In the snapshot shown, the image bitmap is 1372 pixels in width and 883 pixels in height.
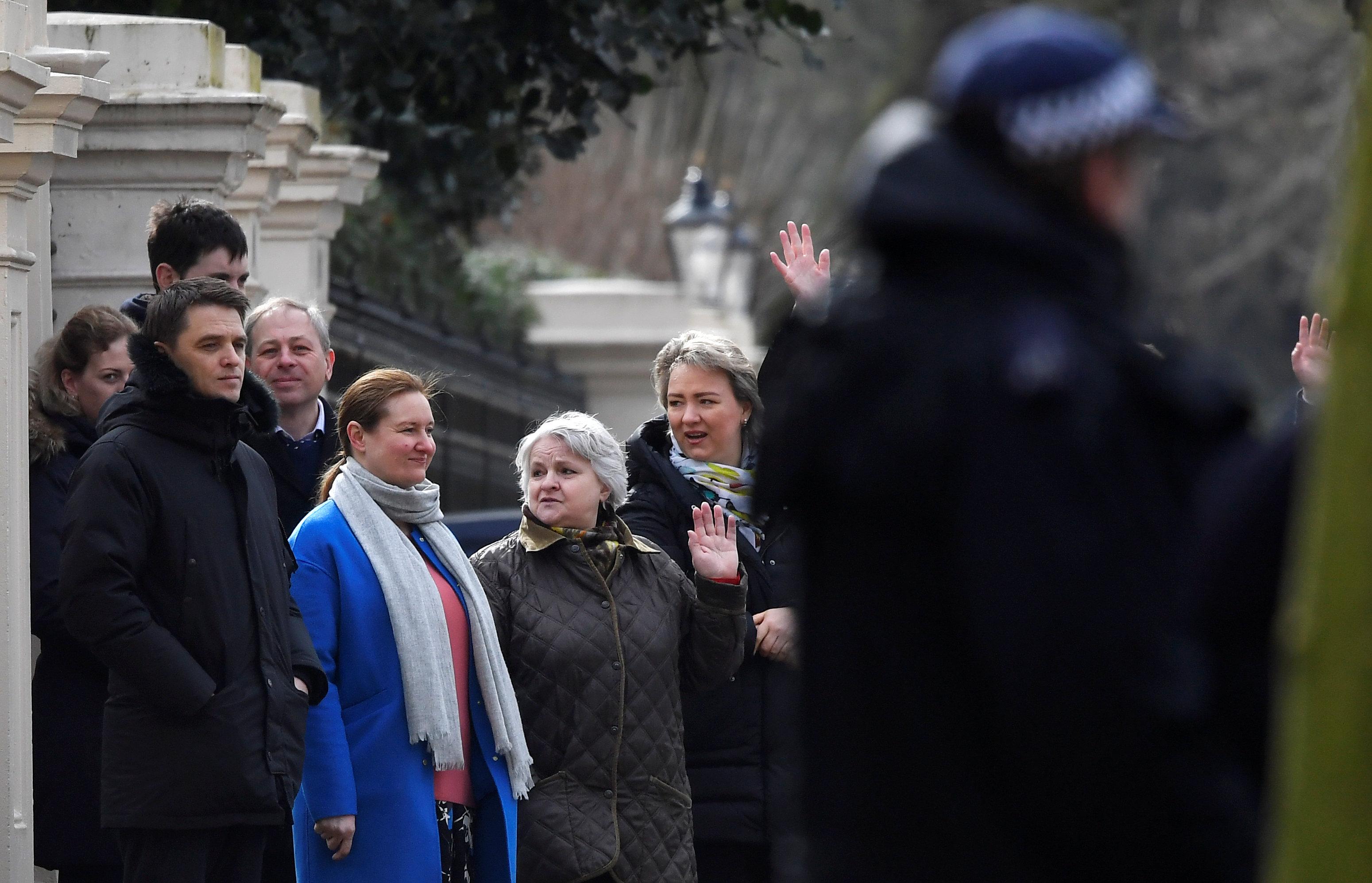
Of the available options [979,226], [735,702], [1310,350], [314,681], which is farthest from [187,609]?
[979,226]

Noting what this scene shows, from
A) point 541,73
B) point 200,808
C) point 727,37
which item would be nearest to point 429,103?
point 541,73

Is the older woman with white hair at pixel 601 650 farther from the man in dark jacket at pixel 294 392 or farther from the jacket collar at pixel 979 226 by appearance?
Answer: the jacket collar at pixel 979 226

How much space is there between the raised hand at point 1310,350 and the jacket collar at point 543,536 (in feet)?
5.36

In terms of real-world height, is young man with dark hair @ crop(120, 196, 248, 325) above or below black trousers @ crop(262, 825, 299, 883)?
above

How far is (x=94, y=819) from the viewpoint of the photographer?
5.53 m

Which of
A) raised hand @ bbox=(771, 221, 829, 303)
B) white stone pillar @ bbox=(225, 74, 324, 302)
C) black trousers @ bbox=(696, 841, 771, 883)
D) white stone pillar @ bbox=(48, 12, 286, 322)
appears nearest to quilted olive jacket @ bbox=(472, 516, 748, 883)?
black trousers @ bbox=(696, 841, 771, 883)

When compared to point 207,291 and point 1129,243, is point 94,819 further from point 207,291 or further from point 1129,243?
point 1129,243

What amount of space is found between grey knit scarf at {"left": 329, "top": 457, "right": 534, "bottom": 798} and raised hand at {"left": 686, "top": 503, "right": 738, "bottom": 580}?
54cm

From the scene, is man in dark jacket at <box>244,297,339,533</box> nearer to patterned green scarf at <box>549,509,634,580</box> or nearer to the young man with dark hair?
the young man with dark hair

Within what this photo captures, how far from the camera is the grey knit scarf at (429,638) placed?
5.51 meters

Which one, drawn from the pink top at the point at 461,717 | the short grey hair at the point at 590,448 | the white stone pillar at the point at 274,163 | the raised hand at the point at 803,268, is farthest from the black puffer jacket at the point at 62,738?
the white stone pillar at the point at 274,163

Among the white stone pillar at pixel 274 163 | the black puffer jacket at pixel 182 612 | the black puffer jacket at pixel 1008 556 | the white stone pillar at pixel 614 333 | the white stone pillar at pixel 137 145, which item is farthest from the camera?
the white stone pillar at pixel 614 333

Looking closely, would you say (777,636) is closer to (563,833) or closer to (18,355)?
(563,833)

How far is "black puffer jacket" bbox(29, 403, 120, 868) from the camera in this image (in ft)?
18.0
